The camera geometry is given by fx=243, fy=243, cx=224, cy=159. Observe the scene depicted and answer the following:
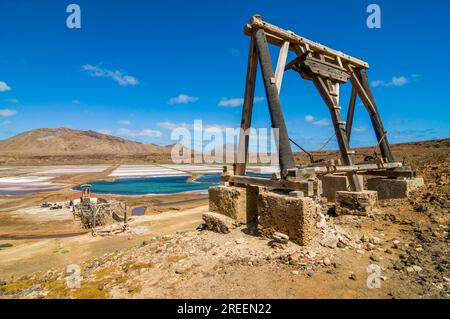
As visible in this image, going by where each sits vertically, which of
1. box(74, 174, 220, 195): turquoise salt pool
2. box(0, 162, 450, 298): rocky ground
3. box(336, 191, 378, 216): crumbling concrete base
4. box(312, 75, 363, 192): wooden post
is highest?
box(312, 75, 363, 192): wooden post

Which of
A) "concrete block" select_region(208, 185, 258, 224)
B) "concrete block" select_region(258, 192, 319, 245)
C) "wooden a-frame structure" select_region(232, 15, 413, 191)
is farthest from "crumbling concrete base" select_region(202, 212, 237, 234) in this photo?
"wooden a-frame structure" select_region(232, 15, 413, 191)

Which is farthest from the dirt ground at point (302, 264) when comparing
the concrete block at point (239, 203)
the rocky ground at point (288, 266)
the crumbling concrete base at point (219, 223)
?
the concrete block at point (239, 203)

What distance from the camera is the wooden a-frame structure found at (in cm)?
539

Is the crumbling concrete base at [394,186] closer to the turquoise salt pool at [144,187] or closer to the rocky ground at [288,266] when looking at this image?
the rocky ground at [288,266]

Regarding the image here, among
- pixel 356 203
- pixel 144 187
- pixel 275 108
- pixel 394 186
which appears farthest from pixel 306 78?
pixel 144 187

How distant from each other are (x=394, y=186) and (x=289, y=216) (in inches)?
216

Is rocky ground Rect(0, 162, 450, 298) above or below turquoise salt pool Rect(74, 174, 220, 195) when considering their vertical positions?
above

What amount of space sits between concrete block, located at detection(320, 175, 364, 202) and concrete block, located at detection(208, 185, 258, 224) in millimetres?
3572

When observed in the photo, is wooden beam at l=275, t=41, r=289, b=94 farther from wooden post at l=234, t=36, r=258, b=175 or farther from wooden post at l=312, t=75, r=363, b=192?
wooden post at l=312, t=75, r=363, b=192

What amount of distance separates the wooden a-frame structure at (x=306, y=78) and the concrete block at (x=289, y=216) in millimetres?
396

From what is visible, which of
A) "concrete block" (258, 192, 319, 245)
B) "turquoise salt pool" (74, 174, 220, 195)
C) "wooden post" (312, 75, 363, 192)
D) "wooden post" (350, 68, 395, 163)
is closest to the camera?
"concrete block" (258, 192, 319, 245)

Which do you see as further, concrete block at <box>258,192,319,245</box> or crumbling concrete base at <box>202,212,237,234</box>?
crumbling concrete base at <box>202,212,237,234</box>

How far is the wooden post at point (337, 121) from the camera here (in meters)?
7.00

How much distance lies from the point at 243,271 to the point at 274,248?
2.83 ft
